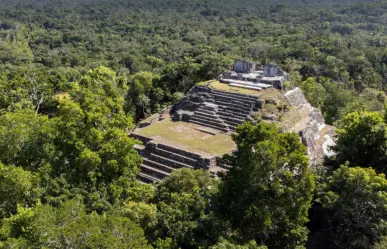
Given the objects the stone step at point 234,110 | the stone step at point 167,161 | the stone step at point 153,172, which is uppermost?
the stone step at point 234,110

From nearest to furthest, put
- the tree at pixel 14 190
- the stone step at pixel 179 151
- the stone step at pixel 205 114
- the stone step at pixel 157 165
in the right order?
the tree at pixel 14 190
the stone step at pixel 179 151
the stone step at pixel 157 165
the stone step at pixel 205 114

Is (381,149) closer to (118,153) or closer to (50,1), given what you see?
(118,153)

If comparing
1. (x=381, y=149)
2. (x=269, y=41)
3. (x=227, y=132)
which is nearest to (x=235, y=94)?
(x=227, y=132)

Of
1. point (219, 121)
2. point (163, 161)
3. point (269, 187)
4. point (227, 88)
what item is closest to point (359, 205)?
point (269, 187)

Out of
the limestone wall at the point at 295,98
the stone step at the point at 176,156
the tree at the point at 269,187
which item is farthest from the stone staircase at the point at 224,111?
the tree at the point at 269,187

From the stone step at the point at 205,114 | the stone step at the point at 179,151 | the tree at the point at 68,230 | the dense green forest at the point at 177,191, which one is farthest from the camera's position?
the stone step at the point at 205,114

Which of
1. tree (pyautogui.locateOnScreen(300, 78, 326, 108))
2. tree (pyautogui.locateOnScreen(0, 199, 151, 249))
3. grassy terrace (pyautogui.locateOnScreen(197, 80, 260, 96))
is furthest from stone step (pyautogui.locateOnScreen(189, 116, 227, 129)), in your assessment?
tree (pyautogui.locateOnScreen(0, 199, 151, 249))

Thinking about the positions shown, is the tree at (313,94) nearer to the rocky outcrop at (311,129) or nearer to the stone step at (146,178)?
the rocky outcrop at (311,129)
